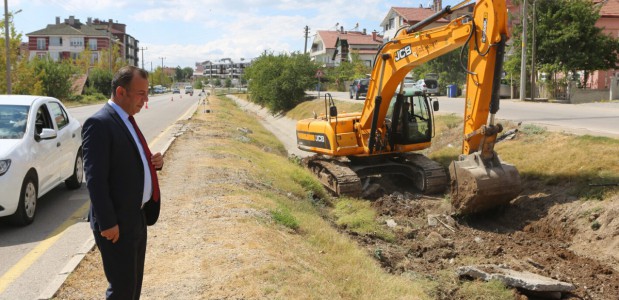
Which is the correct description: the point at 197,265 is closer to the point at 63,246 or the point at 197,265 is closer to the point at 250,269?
the point at 250,269

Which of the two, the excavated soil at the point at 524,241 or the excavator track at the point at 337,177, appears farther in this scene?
the excavator track at the point at 337,177

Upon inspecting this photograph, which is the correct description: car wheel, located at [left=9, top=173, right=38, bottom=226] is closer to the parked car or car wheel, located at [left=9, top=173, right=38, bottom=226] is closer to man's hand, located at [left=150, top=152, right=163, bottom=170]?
man's hand, located at [left=150, top=152, right=163, bottom=170]

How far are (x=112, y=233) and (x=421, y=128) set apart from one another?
11.5m

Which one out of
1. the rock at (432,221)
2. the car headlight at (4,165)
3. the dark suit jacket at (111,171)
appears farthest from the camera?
the rock at (432,221)

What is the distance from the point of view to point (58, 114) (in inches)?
394

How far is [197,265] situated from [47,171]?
4139 mm

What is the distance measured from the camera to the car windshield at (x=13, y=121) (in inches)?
330

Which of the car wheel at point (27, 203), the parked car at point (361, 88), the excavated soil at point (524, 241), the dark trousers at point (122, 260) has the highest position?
the parked car at point (361, 88)

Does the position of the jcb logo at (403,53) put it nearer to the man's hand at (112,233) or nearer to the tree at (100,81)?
the man's hand at (112,233)

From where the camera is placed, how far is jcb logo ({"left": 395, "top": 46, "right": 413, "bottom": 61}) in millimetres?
12492

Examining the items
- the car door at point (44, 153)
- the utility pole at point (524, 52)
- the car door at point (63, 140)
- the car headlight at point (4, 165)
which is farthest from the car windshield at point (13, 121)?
the utility pole at point (524, 52)

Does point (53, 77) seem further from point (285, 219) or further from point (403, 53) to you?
point (285, 219)

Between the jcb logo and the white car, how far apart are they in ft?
22.0

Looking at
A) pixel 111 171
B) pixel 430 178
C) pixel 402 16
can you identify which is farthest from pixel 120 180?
pixel 402 16
